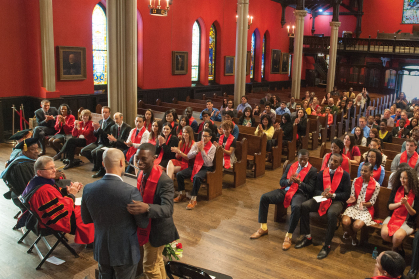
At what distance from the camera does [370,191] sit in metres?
5.10

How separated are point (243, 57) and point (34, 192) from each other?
1017cm

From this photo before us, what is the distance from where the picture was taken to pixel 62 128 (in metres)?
8.91

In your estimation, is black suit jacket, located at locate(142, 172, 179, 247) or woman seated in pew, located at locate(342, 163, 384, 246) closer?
black suit jacket, located at locate(142, 172, 179, 247)

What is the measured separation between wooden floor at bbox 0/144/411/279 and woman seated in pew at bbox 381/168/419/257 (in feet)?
1.47

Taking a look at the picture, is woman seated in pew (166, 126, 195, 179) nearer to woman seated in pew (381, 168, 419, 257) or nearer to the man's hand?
woman seated in pew (381, 168, 419, 257)

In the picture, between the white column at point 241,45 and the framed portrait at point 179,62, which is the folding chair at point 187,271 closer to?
the white column at point 241,45

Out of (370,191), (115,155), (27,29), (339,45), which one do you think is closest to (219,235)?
(370,191)

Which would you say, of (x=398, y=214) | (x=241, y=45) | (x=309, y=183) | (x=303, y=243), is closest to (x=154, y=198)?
(x=303, y=243)

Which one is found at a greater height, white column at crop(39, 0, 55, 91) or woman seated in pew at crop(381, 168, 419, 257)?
white column at crop(39, 0, 55, 91)

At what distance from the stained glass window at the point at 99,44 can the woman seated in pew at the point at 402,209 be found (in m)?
10.5

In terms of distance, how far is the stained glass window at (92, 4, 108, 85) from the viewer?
12.4m

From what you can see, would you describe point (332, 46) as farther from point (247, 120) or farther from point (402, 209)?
point (402, 209)

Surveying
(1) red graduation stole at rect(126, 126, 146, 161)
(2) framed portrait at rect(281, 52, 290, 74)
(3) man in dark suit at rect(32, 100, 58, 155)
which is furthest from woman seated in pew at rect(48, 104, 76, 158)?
(2) framed portrait at rect(281, 52, 290, 74)

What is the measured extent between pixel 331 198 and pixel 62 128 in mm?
6465
